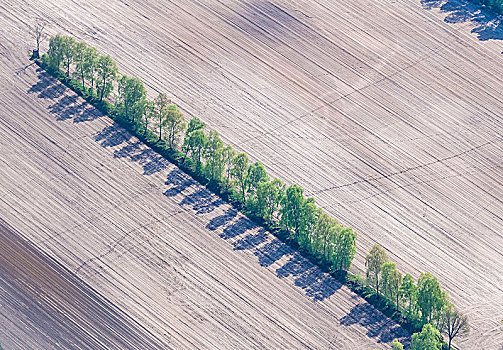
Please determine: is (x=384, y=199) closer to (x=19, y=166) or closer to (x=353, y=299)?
(x=353, y=299)

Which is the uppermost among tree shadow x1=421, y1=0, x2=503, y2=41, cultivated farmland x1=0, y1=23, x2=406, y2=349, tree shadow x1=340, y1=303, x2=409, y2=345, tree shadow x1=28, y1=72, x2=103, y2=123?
tree shadow x1=421, y1=0, x2=503, y2=41

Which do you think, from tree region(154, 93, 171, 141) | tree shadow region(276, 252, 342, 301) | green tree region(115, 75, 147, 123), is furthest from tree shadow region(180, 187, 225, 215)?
green tree region(115, 75, 147, 123)

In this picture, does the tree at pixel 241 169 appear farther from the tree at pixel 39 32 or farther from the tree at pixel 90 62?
the tree at pixel 39 32

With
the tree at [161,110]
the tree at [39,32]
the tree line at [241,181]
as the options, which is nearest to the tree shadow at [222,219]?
the tree line at [241,181]

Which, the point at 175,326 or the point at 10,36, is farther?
the point at 10,36

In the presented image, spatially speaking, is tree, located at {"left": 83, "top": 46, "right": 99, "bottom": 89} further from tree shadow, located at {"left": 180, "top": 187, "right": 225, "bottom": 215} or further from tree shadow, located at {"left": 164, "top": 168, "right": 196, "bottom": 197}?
tree shadow, located at {"left": 180, "top": 187, "right": 225, "bottom": 215}

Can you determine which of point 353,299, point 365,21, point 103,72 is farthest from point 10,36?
point 353,299
